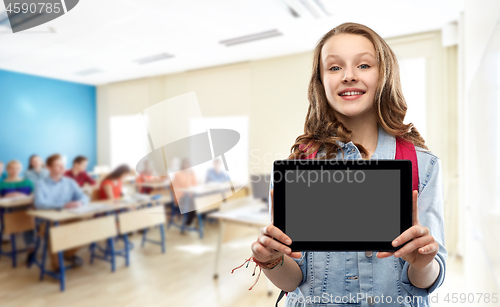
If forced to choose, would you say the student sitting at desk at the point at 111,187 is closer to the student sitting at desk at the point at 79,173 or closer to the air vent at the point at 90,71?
the student sitting at desk at the point at 79,173

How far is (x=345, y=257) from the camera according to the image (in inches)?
26.5

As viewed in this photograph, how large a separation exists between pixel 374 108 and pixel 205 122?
0.49m

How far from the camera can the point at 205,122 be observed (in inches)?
36.9

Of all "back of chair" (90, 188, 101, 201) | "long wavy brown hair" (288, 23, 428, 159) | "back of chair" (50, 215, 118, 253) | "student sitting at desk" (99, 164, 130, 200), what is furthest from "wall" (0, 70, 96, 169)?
"back of chair" (90, 188, 101, 201)

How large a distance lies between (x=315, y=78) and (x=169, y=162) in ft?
1.59

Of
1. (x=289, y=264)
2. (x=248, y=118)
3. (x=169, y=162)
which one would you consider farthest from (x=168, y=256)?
(x=289, y=264)

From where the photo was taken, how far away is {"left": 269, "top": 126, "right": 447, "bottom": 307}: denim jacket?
61cm

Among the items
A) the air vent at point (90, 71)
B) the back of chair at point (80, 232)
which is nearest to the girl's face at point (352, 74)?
the air vent at point (90, 71)

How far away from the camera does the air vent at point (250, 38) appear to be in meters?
3.40

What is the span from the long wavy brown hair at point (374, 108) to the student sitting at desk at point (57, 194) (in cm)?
290

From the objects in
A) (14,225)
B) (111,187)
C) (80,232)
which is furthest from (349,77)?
(14,225)

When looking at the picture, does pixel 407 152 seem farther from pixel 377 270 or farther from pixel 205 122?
pixel 205 122

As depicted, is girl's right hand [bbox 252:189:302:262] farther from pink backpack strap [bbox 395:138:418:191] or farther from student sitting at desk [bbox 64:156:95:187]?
student sitting at desk [bbox 64:156:95:187]

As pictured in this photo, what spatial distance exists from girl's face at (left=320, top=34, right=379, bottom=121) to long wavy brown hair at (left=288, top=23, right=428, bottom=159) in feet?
0.06
